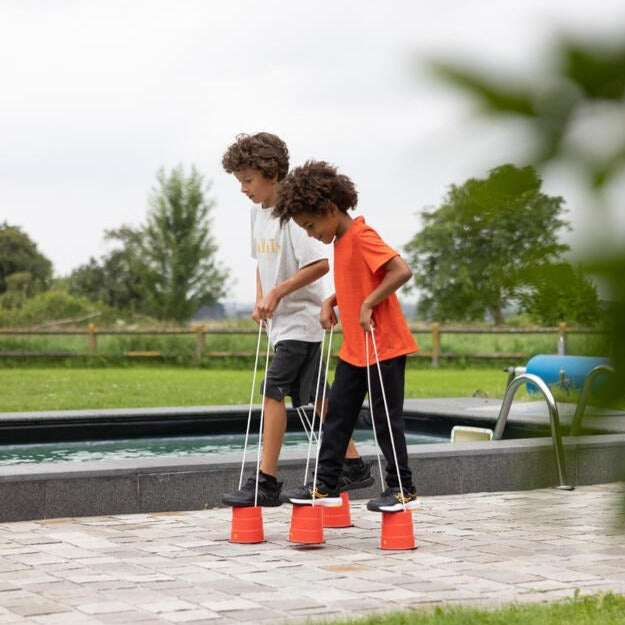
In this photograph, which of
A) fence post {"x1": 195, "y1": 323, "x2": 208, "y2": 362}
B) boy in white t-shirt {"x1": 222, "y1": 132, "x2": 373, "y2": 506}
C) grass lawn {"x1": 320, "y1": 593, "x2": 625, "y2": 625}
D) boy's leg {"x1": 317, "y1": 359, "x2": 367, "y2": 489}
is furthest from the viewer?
fence post {"x1": 195, "y1": 323, "x2": 208, "y2": 362}

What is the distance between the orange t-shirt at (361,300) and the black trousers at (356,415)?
0.06 meters

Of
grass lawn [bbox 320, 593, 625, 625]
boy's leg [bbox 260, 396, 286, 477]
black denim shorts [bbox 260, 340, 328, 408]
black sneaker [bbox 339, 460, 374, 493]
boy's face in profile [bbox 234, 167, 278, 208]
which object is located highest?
boy's face in profile [bbox 234, 167, 278, 208]

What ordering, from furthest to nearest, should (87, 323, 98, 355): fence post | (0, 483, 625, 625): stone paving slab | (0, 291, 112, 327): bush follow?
(0, 291, 112, 327): bush
(87, 323, 98, 355): fence post
(0, 483, 625, 625): stone paving slab

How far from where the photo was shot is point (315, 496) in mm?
4715

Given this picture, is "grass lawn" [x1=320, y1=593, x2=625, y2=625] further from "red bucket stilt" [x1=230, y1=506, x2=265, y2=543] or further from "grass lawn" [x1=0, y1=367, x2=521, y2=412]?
"grass lawn" [x1=0, y1=367, x2=521, y2=412]

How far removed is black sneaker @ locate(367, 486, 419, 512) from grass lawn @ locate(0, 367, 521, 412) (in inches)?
276

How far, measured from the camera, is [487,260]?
2.39 ft

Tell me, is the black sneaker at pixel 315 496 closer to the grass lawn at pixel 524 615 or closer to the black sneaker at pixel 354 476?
the black sneaker at pixel 354 476

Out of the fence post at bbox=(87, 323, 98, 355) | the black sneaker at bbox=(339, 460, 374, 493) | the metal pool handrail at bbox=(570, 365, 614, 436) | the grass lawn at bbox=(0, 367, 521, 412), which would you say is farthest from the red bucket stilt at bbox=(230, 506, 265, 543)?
the fence post at bbox=(87, 323, 98, 355)

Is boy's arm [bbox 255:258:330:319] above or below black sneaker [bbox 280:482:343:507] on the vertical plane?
above

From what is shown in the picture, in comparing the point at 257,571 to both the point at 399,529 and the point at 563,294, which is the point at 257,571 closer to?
the point at 399,529

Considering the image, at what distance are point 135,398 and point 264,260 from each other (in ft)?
32.0

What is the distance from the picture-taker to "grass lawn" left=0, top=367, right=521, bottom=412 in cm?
1398

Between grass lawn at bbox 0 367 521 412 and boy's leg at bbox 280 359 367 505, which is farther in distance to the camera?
grass lawn at bbox 0 367 521 412
